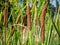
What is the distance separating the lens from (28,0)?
4.04 ft

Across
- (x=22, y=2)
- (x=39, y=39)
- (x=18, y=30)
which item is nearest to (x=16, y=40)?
(x=18, y=30)

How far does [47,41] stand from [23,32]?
30cm

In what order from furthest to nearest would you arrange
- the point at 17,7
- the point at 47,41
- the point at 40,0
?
the point at 17,7
the point at 40,0
the point at 47,41

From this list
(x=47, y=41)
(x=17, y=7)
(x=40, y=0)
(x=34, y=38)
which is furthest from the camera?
(x=17, y=7)

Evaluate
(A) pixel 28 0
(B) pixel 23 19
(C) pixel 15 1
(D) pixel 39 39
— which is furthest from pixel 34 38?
(C) pixel 15 1

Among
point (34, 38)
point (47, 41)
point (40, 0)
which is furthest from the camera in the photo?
point (40, 0)

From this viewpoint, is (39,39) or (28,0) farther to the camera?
(28,0)

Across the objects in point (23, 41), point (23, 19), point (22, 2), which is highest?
point (22, 2)

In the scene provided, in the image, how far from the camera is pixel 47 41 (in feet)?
2.91

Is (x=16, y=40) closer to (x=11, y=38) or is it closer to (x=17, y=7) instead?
(x=11, y=38)

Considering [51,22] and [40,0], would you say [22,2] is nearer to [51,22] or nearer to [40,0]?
[40,0]

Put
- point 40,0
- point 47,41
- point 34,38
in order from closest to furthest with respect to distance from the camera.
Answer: point 47,41, point 34,38, point 40,0

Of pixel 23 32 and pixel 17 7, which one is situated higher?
pixel 17 7

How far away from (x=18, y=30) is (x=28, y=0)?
224 mm
